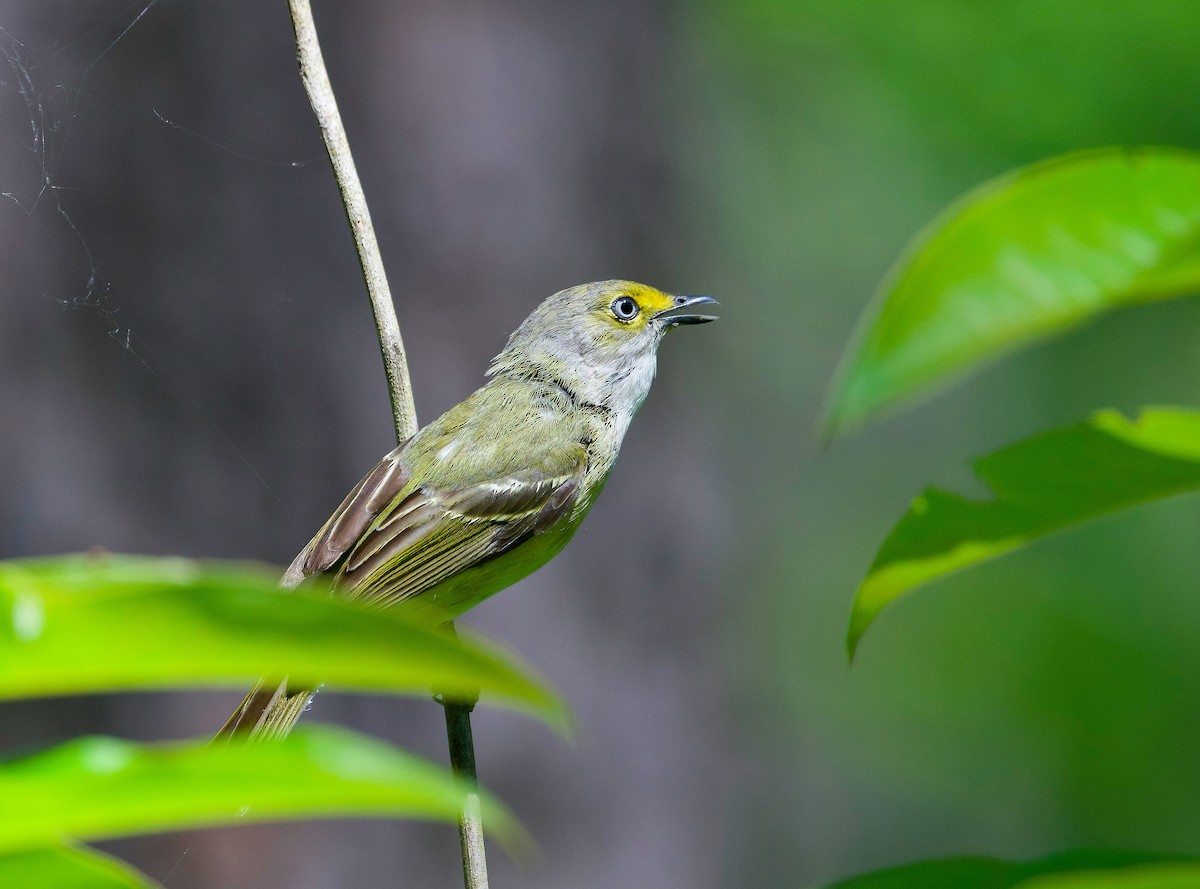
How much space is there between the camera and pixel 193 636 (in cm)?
58

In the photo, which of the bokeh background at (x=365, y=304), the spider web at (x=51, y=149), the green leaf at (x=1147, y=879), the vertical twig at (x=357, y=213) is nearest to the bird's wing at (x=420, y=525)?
the bokeh background at (x=365, y=304)

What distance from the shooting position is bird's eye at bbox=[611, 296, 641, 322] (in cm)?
383

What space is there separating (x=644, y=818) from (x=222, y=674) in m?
3.98

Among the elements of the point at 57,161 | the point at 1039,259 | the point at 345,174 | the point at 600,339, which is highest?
the point at 57,161

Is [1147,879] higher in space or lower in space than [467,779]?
higher

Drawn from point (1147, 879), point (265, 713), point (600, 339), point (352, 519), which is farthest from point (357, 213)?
point (1147, 879)

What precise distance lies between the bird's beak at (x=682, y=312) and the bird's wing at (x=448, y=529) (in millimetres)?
706

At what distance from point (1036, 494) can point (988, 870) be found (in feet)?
1.00

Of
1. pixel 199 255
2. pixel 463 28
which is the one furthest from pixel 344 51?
pixel 199 255

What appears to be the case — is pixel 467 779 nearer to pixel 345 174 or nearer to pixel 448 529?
pixel 448 529

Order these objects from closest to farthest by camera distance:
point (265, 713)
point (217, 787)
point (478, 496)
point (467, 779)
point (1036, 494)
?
point (217, 787)
point (1036, 494)
point (467, 779)
point (265, 713)
point (478, 496)

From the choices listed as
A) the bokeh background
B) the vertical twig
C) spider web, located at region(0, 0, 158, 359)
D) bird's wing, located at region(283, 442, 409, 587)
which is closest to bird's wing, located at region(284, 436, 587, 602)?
bird's wing, located at region(283, 442, 409, 587)

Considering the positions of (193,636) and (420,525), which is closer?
(193,636)

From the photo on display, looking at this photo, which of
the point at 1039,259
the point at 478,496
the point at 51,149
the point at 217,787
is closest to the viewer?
the point at 217,787
